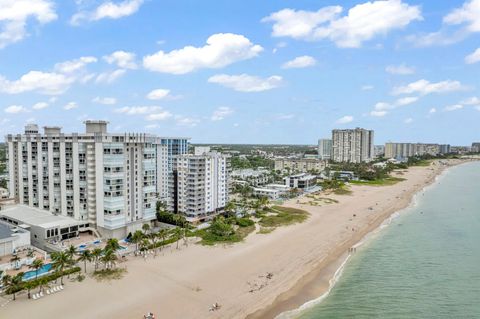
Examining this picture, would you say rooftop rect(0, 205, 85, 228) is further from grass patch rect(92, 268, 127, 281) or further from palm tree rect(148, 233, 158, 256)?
grass patch rect(92, 268, 127, 281)

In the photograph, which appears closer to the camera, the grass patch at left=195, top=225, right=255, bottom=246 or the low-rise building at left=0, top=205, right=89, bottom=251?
the low-rise building at left=0, top=205, right=89, bottom=251

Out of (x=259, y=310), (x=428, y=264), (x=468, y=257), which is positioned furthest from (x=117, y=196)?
(x=468, y=257)

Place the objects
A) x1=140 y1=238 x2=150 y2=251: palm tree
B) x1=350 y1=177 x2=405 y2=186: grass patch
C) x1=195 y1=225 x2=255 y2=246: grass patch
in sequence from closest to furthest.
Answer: x1=140 y1=238 x2=150 y2=251: palm tree
x1=195 y1=225 x2=255 y2=246: grass patch
x1=350 y1=177 x2=405 y2=186: grass patch

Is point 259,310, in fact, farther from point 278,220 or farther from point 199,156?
point 199,156

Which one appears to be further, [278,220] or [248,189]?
[248,189]

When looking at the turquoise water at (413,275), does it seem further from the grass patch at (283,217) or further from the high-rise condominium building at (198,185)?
the high-rise condominium building at (198,185)

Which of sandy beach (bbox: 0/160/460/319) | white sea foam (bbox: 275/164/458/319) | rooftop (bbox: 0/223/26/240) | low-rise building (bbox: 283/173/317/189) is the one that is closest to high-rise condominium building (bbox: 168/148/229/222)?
sandy beach (bbox: 0/160/460/319)
